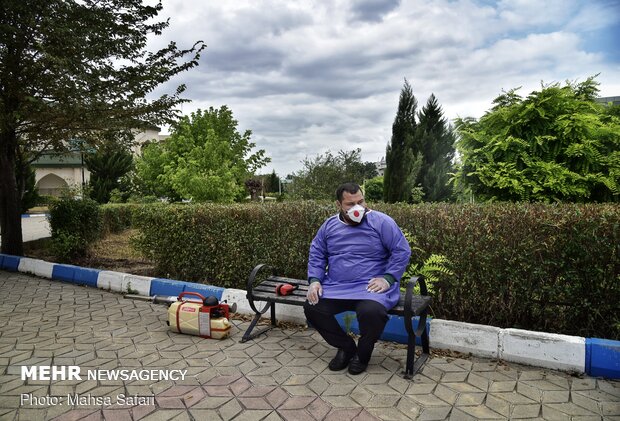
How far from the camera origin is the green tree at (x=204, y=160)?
13062 millimetres

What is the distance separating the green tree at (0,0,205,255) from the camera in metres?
7.00

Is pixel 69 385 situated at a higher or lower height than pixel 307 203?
lower

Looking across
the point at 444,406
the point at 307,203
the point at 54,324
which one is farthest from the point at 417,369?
the point at 54,324

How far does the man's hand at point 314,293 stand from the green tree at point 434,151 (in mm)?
15082

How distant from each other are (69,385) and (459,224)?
12.0 ft

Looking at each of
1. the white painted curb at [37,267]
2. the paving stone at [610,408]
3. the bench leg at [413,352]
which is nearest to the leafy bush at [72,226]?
the white painted curb at [37,267]

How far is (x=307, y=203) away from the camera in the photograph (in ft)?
17.9

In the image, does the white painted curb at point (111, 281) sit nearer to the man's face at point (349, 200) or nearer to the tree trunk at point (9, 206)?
the tree trunk at point (9, 206)

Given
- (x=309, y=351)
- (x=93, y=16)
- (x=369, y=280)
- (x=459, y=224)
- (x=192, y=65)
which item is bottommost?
(x=309, y=351)

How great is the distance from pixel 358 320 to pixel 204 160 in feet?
37.4

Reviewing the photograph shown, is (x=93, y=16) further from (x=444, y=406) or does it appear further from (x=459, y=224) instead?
(x=444, y=406)

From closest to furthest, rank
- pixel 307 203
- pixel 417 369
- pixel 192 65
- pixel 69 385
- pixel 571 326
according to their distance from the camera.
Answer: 1. pixel 69 385
2. pixel 417 369
3. pixel 571 326
4. pixel 307 203
5. pixel 192 65

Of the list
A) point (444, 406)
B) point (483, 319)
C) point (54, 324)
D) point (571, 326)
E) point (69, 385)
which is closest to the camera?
point (444, 406)

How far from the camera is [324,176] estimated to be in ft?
57.4
